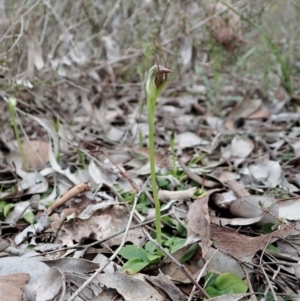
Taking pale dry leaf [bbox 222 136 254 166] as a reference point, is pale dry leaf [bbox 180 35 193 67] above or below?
above

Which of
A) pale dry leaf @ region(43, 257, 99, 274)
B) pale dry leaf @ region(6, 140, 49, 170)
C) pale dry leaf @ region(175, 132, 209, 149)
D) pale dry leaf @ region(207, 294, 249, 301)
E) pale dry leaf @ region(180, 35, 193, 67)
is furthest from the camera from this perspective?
pale dry leaf @ region(180, 35, 193, 67)

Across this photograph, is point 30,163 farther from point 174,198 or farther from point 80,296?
point 80,296

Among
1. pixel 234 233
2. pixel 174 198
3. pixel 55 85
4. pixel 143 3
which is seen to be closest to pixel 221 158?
pixel 174 198

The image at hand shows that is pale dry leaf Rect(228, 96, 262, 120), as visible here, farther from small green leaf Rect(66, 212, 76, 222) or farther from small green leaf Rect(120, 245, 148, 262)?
small green leaf Rect(120, 245, 148, 262)

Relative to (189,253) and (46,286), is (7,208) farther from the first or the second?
(189,253)

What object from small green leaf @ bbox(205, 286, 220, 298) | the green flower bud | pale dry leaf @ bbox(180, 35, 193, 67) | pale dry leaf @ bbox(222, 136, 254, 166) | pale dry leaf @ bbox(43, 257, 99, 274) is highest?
the green flower bud

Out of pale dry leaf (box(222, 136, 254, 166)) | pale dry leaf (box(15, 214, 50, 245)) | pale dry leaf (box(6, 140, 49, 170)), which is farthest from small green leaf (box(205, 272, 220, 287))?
pale dry leaf (box(6, 140, 49, 170))

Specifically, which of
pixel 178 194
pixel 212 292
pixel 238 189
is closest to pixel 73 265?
pixel 212 292
